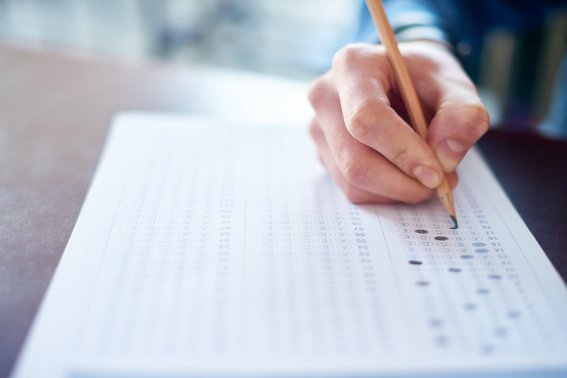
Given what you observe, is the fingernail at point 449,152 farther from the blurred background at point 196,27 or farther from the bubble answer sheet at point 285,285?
the blurred background at point 196,27

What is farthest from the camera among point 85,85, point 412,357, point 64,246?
point 85,85

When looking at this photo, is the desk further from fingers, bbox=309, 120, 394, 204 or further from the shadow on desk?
fingers, bbox=309, 120, 394, 204

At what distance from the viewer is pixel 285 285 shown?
40cm

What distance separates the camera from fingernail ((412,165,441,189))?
471mm

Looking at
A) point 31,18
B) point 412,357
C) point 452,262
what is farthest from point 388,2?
point 31,18

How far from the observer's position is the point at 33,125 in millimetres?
661

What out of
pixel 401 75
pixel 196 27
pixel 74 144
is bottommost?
pixel 196 27

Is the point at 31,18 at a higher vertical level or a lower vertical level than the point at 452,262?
lower

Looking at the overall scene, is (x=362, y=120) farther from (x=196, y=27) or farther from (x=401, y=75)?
(x=196, y=27)

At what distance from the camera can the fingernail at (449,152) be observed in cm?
48

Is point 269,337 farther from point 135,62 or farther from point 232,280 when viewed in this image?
point 135,62

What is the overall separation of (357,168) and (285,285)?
146 mm

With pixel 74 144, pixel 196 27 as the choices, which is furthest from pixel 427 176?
pixel 196 27

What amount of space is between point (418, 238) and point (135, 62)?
1.89ft
